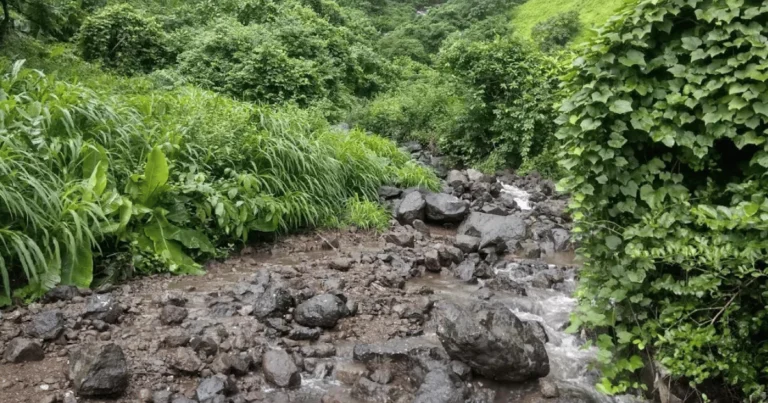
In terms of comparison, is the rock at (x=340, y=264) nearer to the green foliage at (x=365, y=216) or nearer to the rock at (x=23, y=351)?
the green foliage at (x=365, y=216)

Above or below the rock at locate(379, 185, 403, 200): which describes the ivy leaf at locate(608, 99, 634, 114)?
above

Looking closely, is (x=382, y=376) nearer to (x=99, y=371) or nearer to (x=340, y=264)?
(x=99, y=371)

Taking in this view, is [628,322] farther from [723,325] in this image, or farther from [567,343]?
[567,343]

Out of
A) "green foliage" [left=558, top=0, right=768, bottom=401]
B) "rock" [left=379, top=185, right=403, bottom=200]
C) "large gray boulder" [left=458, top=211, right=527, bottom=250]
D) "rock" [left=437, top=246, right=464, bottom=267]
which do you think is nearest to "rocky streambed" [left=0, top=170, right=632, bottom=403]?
"rock" [left=437, top=246, right=464, bottom=267]

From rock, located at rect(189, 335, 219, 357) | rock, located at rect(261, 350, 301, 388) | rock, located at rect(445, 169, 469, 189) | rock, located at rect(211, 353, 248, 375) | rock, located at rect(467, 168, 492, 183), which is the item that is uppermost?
rock, located at rect(189, 335, 219, 357)

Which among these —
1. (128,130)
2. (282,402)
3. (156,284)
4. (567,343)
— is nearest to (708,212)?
(567,343)

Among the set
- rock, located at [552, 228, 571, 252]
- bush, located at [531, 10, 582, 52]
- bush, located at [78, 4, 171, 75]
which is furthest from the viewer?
bush, located at [531, 10, 582, 52]

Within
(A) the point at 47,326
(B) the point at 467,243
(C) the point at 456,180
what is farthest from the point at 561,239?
(A) the point at 47,326

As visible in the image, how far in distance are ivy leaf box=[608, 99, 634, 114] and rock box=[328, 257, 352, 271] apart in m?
4.23

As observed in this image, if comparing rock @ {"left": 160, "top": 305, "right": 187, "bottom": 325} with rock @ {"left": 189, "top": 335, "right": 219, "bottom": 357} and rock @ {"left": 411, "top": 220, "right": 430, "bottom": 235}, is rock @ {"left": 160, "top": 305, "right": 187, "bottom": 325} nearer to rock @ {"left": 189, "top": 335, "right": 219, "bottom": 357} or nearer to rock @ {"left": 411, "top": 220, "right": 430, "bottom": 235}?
rock @ {"left": 189, "top": 335, "right": 219, "bottom": 357}

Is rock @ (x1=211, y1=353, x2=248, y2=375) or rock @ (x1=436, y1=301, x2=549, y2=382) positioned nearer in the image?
rock @ (x1=211, y1=353, x2=248, y2=375)

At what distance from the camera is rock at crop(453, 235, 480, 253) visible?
8281 millimetres

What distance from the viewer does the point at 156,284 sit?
5.89 metres

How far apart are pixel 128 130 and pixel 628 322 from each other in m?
6.14
